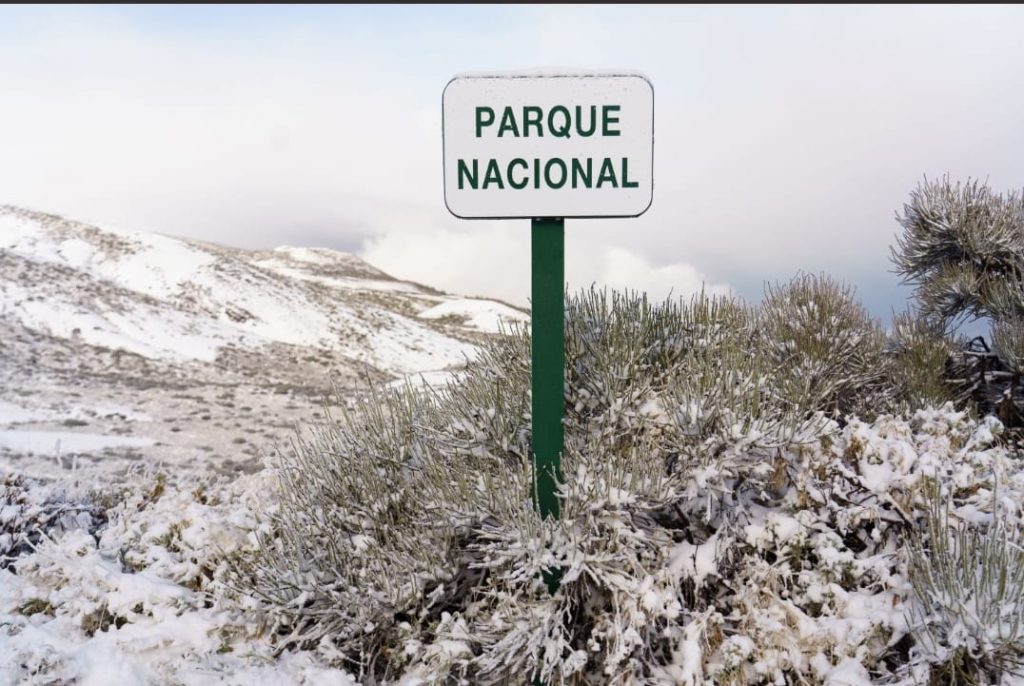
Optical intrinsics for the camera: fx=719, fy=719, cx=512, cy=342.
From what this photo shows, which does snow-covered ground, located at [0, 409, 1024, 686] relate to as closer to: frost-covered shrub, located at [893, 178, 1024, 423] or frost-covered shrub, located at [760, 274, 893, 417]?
frost-covered shrub, located at [760, 274, 893, 417]

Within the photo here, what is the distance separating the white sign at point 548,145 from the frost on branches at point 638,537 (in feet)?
2.88

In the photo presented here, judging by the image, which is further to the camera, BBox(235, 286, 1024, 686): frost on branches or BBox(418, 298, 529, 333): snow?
BBox(418, 298, 529, 333): snow

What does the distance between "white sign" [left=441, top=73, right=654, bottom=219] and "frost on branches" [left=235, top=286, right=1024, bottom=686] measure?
Answer: 34.6 inches

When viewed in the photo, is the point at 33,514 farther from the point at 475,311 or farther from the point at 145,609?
the point at 475,311

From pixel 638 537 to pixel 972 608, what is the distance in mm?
1215

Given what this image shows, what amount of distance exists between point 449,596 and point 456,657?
→ 15.0 inches

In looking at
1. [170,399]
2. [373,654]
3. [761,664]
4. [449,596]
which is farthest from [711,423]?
[170,399]

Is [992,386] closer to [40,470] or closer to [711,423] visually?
[711,423]

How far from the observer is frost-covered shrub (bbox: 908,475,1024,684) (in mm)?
2518

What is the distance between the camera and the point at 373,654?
3.32 metres

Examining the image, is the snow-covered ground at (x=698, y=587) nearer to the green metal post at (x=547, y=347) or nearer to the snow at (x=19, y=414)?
the green metal post at (x=547, y=347)

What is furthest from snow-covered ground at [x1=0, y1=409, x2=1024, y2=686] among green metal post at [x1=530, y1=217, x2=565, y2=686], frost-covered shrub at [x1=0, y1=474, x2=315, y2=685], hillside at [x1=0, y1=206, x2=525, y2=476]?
hillside at [x1=0, y1=206, x2=525, y2=476]

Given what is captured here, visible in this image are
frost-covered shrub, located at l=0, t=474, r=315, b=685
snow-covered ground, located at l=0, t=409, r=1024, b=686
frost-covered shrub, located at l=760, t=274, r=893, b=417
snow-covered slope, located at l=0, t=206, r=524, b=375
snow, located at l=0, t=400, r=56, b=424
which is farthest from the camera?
snow-covered slope, located at l=0, t=206, r=524, b=375

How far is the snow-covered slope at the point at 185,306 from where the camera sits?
1698cm
